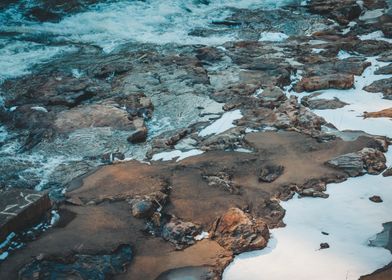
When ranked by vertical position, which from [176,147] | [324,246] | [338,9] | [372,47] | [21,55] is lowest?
[176,147]

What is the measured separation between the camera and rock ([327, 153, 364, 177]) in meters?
4.94

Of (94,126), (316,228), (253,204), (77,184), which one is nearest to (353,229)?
(316,228)

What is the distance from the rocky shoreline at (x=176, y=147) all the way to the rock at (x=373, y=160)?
14mm

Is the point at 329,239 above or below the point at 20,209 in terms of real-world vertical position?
below

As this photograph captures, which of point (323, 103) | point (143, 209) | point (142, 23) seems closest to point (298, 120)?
point (323, 103)

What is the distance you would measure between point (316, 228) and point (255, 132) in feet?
7.56

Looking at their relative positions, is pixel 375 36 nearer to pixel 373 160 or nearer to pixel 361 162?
pixel 373 160

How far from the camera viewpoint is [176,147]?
6.09m

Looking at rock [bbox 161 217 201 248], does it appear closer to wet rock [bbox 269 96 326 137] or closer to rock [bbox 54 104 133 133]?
wet rock [bbox 269 96 326 137]

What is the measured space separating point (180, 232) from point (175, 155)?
1832 mm

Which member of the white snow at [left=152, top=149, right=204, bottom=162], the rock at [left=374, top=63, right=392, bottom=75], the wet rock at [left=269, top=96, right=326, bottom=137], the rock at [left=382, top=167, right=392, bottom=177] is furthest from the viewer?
the rock at [left=374, top=63, right=392, bottom=75]

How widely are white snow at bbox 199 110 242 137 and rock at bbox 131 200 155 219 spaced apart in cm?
202

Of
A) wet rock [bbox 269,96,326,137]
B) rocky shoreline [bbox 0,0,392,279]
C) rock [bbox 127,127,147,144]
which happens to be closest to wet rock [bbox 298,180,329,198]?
rocky shoreline [bbox 0,0,392,279]

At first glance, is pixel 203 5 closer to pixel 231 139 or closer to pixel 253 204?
pixel 231 139
